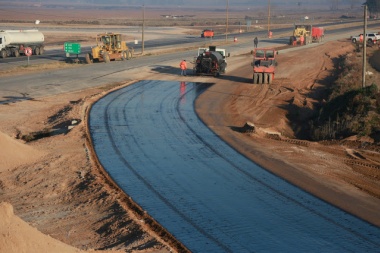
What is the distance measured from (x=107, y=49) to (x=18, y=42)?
11.4 metres

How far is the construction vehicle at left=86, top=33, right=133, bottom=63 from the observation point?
59.1 meters

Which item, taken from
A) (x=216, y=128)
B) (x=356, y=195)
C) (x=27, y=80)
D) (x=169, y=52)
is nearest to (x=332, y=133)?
(x=216, y=128)

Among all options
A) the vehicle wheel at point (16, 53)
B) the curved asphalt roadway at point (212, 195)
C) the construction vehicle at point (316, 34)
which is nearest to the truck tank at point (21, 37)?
the vehicle wheel at point (16, 53)

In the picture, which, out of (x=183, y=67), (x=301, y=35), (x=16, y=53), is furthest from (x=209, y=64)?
(x=301, y=35)

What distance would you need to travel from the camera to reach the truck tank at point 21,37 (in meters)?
64.8

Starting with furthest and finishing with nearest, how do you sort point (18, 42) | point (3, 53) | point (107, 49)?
point (18, 42), point (3, 53), point (107, 49)

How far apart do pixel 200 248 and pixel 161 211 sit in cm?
276

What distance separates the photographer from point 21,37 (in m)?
66.5

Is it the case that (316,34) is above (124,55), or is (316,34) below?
above

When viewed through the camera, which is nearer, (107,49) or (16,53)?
(107,49)

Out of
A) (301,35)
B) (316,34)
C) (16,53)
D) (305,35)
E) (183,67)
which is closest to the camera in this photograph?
(183,67)

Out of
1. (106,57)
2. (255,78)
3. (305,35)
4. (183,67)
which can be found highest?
(305,35)

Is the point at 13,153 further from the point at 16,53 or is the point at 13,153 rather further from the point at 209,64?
the point at 16,53

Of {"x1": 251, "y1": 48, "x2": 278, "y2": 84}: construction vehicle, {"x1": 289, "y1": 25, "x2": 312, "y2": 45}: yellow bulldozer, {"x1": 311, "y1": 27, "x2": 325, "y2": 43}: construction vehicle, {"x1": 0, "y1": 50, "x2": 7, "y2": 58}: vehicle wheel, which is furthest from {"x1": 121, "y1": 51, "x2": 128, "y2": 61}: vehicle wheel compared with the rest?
{"x1": 311, "y1": 27, "x2": 325, "y2": 43}: construction vehicle
